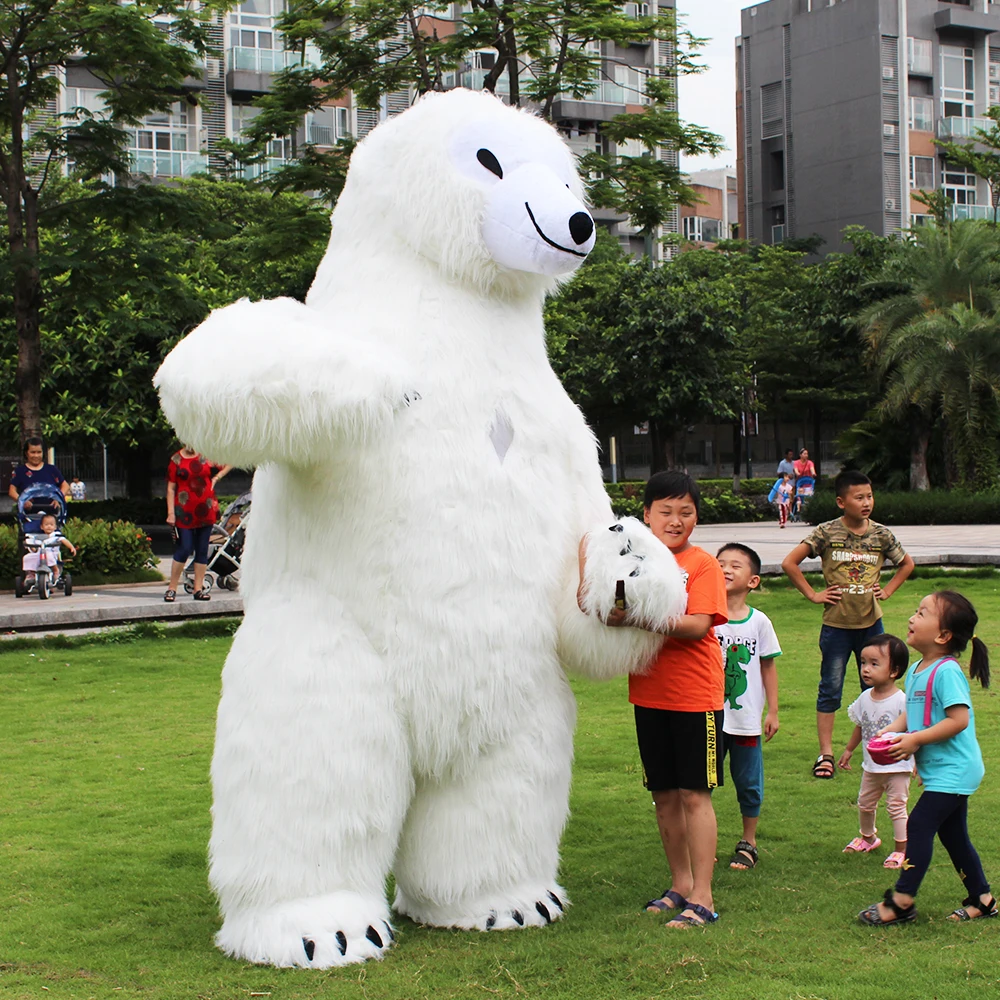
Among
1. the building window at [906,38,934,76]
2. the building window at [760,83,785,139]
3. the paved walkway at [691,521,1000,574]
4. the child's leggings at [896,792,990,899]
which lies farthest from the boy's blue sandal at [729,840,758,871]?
the building window at [760,83,785,139]

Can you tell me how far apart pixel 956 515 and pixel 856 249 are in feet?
39.2

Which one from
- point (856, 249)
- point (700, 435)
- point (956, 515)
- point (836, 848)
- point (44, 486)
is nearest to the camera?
point (836, 848)

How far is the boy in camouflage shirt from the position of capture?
5848mm

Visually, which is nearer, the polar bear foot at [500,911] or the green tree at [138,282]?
the polar bear foot at [500,911]

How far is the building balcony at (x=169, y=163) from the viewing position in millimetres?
33531

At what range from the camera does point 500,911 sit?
12.6 feet

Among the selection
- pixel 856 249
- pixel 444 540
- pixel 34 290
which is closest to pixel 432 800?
pixel 444 540

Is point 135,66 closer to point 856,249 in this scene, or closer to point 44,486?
point 44,486

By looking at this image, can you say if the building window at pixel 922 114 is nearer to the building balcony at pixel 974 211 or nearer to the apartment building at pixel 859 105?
the apartment building at pixel 859 105

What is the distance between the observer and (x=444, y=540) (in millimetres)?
3719

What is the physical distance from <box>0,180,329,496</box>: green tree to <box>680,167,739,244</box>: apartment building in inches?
1031

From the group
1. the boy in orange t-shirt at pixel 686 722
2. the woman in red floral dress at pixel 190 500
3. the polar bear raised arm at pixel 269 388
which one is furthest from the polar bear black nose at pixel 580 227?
the woman in red floral dress at pixel 190 500

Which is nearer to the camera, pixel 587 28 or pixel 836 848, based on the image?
pixel 836 848

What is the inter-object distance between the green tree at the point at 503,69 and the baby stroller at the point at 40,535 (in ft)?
14.3
